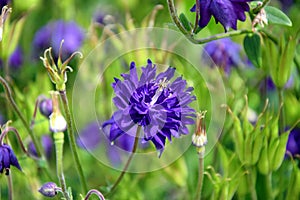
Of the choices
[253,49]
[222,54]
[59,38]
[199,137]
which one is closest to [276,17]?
[253,49]

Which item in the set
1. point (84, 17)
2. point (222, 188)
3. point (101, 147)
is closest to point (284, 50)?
point (222, 188)

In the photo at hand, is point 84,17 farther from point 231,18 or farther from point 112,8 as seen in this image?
point 231,18

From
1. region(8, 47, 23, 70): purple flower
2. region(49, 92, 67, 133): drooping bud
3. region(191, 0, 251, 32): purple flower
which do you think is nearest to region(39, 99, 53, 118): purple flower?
region(49, 92, 67, 133): drooping bud

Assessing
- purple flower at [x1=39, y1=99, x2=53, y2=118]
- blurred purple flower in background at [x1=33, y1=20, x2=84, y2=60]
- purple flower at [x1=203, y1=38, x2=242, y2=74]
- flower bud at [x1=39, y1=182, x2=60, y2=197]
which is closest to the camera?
flower bud at [x1=39, y1=182, x2=60, y2=197]

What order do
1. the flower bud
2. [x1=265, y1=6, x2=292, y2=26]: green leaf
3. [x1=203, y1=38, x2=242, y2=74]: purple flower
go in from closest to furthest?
the flower bud
[x1=265, y1=6, x2=292, y2=26]: green leaf
[x1=203, y1=38, x2=242, y2=74]: purple flower

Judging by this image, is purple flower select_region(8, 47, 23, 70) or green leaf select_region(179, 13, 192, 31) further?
purple flower select_region(8, 47, 23, 70)

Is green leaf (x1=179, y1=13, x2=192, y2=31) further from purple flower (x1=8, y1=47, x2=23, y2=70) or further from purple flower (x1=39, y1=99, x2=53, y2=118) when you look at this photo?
purple flower (x1=8, y1=47, x2=23, y2=70)

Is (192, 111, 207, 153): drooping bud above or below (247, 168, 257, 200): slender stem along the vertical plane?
above
